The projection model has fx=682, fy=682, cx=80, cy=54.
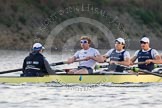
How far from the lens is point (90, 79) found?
1096 inches

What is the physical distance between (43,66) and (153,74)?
15.9ft

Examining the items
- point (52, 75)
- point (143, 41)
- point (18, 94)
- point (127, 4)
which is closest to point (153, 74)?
point (143, 41)

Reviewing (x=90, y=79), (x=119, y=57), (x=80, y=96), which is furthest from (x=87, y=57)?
(x=80, y=96)

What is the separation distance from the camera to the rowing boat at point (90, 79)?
88.5ft

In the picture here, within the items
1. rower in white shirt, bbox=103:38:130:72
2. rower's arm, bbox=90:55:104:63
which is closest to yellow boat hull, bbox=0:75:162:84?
rower in white shirt, bbox=103:38:130:72

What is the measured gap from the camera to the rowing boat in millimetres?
26984

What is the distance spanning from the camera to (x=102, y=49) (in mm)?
67438

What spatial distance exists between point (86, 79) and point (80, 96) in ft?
11.3

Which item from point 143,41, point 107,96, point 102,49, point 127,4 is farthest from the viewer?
point 127,4

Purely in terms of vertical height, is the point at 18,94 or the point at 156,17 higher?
the point at 156,17

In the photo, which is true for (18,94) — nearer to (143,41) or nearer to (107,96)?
(107,96)

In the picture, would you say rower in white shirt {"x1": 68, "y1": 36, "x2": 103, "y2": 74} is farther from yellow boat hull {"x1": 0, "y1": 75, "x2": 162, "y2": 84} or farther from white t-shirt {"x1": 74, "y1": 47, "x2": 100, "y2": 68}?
yellow boat hull {"x1": 0, "y1": 75, "x2": 162, "y2": 84}

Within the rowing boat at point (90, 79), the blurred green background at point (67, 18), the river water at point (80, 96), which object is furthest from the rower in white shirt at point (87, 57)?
the blurred green background at point (67, 18)

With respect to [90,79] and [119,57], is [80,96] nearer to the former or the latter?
[90,79]
